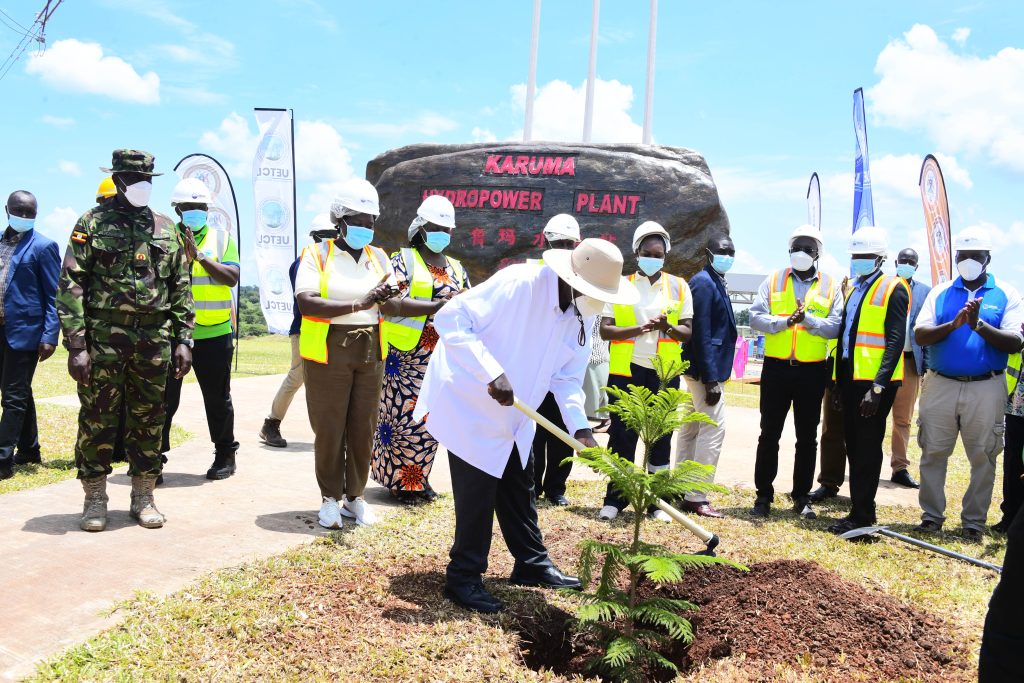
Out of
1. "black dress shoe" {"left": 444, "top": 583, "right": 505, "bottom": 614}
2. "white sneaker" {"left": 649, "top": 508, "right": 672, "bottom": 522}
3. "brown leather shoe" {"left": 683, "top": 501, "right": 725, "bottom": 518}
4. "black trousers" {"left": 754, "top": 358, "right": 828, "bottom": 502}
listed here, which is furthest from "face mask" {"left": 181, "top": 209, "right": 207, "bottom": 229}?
"black trousers" {"left": 754, "top": 358, "right": 828, "bottom": 502}

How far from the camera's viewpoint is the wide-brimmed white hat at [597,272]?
331 cm

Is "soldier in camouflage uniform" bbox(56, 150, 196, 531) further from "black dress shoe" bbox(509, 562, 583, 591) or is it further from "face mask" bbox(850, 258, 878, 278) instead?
"face mask" bbox(850, 258, 878, 278)

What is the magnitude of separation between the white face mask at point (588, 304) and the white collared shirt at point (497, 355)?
0.23 ft

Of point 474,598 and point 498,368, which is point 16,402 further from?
point 498,368

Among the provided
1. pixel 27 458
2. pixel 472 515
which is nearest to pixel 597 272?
pixel 472 515

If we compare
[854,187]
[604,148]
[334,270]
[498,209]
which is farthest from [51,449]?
[854,187]

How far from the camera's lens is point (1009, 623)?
1928 mm

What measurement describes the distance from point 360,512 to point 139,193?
94.4 inches

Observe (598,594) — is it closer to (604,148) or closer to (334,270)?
(334,270)

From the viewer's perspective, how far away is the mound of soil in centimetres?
328

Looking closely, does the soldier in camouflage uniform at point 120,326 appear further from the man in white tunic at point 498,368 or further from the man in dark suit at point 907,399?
the man in dark suit at point 907,399

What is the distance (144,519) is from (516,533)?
232cm

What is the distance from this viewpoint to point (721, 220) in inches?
513

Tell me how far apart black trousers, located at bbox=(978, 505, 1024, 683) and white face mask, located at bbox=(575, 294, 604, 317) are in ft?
6.31
